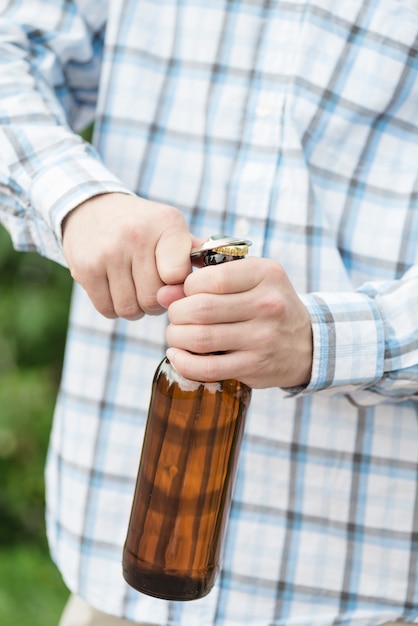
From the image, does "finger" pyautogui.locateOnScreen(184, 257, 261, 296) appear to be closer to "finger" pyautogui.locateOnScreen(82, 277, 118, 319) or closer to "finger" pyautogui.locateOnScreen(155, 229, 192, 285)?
"finger" pyautogui.locateOnScreen(155, 229, 192, 285)

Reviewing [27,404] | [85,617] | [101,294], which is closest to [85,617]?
[85,617]

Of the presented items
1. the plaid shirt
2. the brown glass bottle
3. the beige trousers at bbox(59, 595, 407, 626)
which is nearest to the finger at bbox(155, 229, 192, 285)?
the brown glass bottle

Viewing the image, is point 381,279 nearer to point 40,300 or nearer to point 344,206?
point 344,206

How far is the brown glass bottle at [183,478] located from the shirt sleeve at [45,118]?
0.88 ft

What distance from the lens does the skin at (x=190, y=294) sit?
0.87m

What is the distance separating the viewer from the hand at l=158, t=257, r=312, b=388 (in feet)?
2.85

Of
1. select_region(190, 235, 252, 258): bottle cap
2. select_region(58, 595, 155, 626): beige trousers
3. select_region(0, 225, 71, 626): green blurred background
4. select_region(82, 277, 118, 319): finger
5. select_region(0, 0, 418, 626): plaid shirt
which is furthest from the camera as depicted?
select_region(0, 225, 71, 626): green blurred background

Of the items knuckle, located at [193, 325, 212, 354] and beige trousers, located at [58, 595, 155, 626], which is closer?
knuckle, located at [193, 325, 212, 354]

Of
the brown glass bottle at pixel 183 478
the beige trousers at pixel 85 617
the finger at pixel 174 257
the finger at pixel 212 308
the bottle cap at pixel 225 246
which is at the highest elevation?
the bottle cap at pixel 225 246

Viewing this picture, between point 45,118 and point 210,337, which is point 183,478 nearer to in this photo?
point 210,337

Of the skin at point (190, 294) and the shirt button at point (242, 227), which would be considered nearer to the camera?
the skin at point (190, 294)

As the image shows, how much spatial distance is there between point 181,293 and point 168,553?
0.99 feet

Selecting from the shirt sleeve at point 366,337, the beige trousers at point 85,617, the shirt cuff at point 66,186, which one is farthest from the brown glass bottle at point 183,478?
the beige trousers at point 85,617

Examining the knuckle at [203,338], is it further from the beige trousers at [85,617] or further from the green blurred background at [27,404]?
the green blurred background at [27,404]
